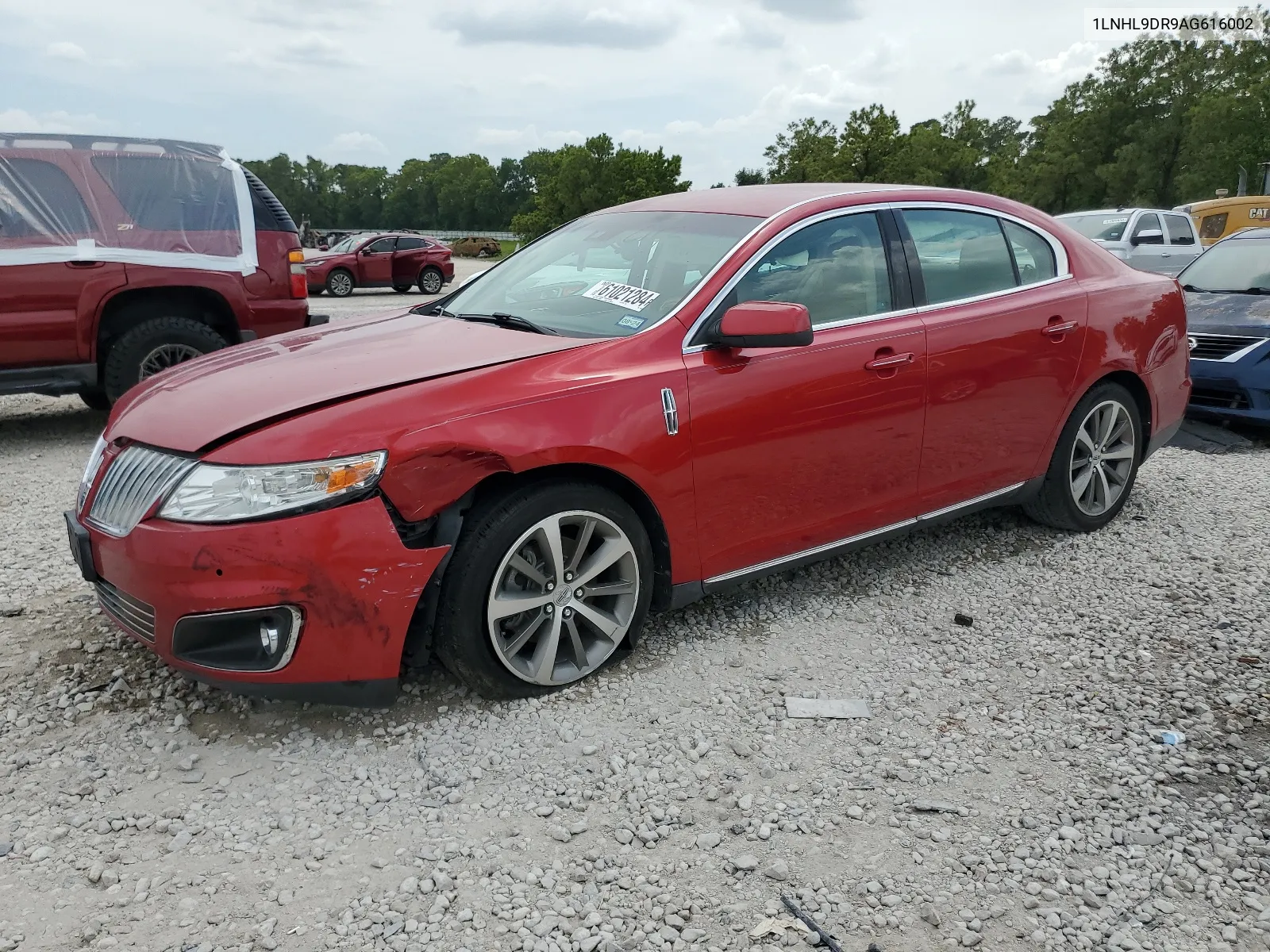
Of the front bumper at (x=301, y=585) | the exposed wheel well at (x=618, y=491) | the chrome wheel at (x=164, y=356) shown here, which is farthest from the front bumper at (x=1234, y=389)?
the chrome wheel at (x=164, y=356)

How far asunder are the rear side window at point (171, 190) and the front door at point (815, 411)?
500 centimetres

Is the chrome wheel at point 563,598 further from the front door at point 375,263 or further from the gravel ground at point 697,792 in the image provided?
the front door at point 375,263

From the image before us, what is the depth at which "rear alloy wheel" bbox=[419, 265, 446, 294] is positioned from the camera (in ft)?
74.5

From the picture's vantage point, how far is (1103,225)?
14844 millimetres

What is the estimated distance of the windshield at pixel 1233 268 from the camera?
7.88 m

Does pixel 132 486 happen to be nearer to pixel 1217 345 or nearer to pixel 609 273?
pixel 609 273

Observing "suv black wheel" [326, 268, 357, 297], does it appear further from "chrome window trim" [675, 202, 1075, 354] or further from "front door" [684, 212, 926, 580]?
"front door" [684, 212, 926, 580]

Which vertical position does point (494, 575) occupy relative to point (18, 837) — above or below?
above

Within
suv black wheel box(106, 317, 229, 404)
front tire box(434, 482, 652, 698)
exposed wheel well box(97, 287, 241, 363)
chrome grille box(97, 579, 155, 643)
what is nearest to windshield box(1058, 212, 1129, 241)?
exposed wheel well box(97, 287, 241, 363)

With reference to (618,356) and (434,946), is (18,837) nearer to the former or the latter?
(434,946)

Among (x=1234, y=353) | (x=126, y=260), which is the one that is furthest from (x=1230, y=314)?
(x=126, y=260)

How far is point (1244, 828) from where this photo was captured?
8.59ft

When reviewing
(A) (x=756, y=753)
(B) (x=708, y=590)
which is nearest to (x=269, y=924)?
(A) (x=756, y=753)

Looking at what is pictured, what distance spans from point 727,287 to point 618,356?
530 millimetres
